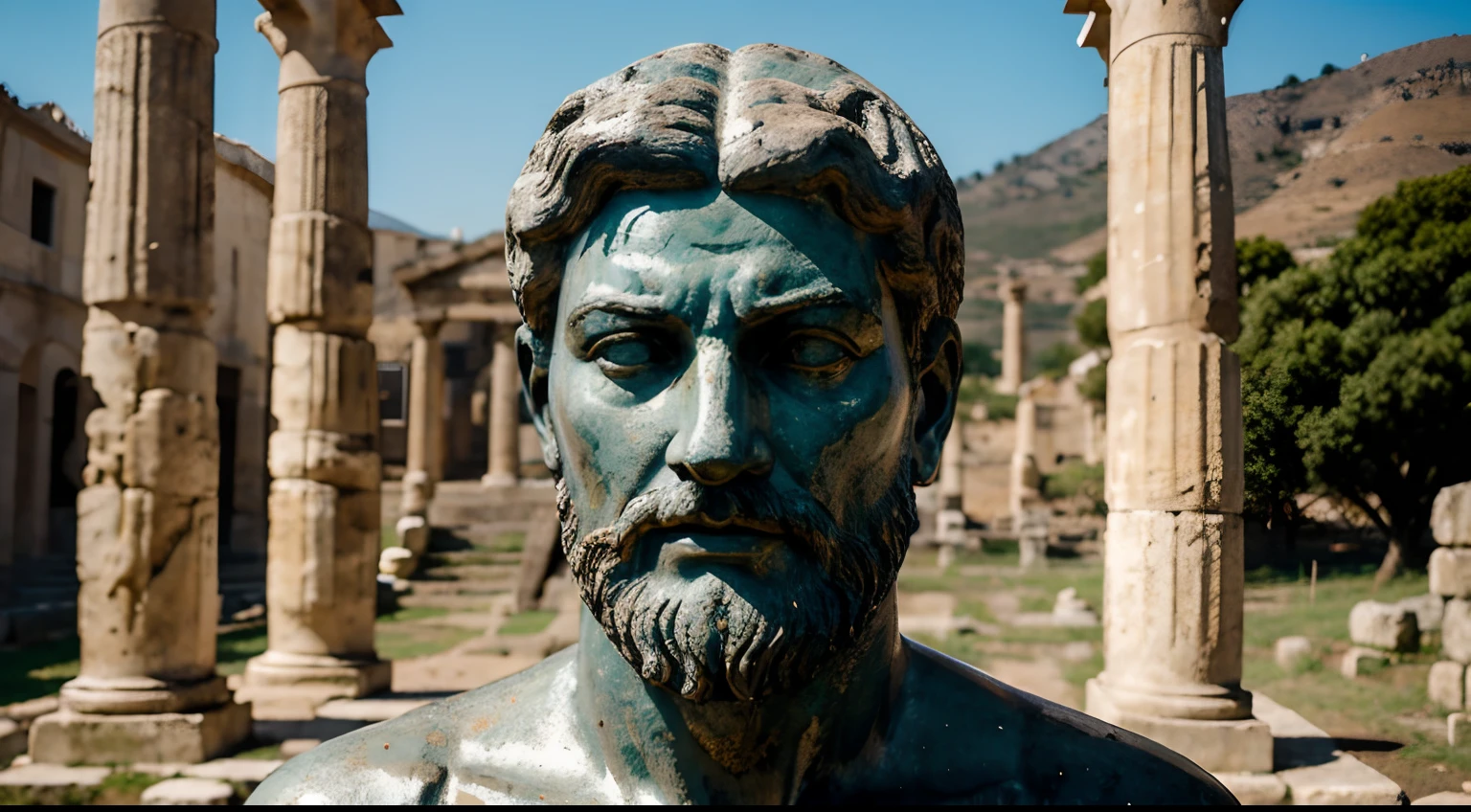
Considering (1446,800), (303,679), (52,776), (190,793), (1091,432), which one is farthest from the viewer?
(1091,432)

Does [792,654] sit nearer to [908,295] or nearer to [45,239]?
[908,295]

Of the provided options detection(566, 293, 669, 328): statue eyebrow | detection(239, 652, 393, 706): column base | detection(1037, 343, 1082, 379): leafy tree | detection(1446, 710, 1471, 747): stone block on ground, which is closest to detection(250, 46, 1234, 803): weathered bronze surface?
detection(566, 293, 669, 328): statue eyebrow

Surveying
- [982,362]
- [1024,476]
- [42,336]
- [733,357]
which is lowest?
[1024,476]

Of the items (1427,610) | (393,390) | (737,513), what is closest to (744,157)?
(737,513)

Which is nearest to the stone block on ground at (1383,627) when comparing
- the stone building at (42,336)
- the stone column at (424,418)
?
the stone building at (42,336)

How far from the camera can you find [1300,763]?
6.43 m

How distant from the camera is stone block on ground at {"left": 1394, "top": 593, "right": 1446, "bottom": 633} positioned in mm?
8195

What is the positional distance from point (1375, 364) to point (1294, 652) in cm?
522

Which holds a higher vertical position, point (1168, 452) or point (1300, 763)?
point (1168, 452)

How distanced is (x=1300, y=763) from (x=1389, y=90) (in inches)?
177

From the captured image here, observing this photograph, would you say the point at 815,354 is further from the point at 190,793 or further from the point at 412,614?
the point at 412,614

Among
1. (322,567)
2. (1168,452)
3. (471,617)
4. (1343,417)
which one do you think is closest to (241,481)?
(471,617)

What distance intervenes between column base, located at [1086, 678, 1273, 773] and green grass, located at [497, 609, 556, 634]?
30.6 ft

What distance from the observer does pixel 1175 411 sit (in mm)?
6441
